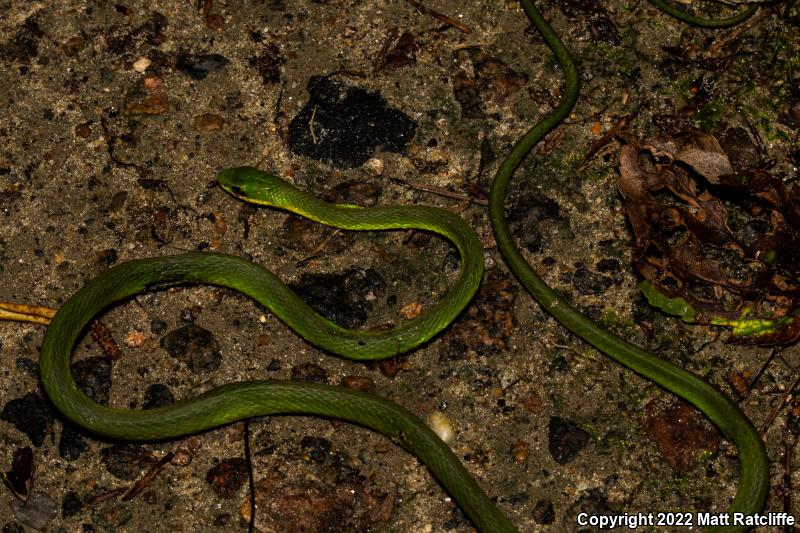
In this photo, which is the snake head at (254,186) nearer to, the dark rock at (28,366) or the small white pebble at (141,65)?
the small white pebble at (141,65)

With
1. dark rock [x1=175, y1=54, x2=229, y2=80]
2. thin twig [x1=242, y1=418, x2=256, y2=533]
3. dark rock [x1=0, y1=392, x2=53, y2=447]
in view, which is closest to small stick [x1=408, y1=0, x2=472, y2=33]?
dark rock [x1=175, y1=54, x2=229, y2=80]

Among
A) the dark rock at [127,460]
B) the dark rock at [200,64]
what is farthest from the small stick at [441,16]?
the dark rock at [127,460]

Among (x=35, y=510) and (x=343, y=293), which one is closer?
(x=35, y=510)

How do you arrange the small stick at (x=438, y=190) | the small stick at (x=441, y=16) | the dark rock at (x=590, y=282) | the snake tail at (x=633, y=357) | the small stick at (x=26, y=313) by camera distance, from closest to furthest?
the snake tail at (x=633, y=357), the small stick at (x=26, y=313), the dark rock at (x=590, y=282), the small stick at (x=438, y=190), the small stick at (x=441, y=16)

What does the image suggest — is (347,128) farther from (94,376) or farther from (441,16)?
(94,376)

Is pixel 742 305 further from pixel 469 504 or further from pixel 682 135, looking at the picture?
pixel 469 504

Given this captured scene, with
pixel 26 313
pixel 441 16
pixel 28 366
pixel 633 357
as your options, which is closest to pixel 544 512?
pixel 633 357

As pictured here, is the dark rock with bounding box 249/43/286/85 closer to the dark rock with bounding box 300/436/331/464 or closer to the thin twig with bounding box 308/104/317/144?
the thin twig with bounding box 308/104/317/144

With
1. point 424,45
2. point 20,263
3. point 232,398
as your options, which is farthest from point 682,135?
point 20,263
